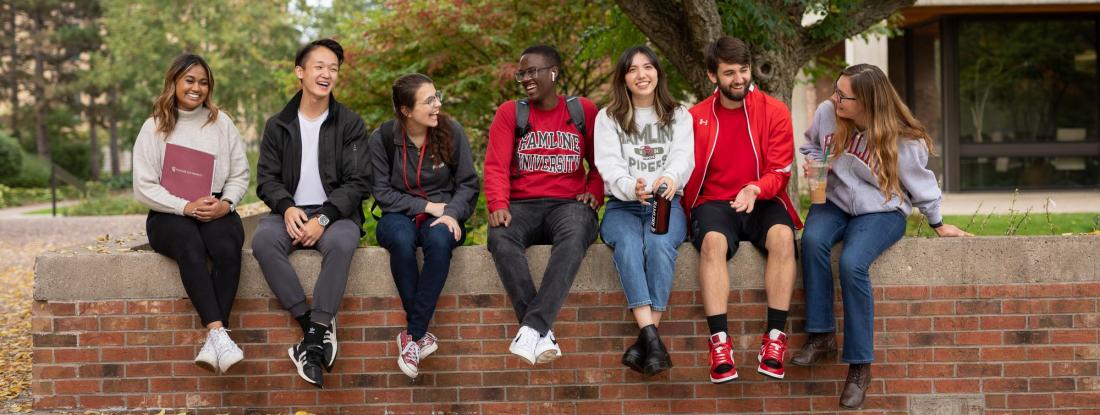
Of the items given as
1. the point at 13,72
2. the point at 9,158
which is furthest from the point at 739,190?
the point at 13,72

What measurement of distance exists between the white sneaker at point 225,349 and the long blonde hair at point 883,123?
125 inches

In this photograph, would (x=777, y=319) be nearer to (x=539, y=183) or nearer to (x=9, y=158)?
(x=539, y=183)

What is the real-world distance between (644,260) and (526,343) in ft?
2.30

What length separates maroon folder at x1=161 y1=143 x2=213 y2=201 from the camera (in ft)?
17.1

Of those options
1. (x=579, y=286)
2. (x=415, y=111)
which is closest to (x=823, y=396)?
(x=579, y=286)

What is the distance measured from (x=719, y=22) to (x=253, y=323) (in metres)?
3.61

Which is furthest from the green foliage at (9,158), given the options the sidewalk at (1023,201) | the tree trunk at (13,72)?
the sidewalk at (1023,201)

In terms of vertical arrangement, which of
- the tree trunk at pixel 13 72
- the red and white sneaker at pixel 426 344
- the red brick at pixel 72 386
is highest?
the tree trunk at pixel 13 72

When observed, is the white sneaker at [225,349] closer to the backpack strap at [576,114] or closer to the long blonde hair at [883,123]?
the backpack strap at [576,114]

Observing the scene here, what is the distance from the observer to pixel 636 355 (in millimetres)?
4883

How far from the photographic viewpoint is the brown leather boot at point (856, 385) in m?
4.97

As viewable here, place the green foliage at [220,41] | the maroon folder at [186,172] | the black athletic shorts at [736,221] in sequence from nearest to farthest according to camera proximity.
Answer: the black athletic shorts at [736,221] < the maroon folder at [186,172] < the green foliage at [220,41]

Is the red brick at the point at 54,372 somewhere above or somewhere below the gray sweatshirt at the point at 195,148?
below

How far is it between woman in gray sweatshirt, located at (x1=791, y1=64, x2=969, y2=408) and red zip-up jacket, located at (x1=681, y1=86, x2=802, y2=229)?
15cm
